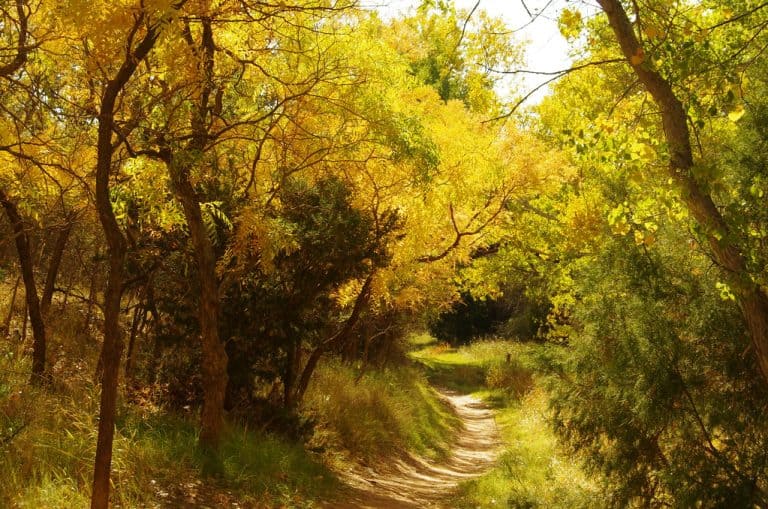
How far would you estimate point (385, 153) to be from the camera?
403 inches

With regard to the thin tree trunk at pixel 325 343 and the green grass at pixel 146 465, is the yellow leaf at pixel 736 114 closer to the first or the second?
the green grass at pixel 146 465

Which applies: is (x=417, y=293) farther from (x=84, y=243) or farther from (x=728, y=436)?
(x=728, y=436)

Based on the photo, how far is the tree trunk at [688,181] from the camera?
4.87 metres

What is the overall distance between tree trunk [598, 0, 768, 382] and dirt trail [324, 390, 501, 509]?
5.37 metres

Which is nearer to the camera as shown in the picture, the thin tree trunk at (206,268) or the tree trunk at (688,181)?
the tree trunk at (688,181)

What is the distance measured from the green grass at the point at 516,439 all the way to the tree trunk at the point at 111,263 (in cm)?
542

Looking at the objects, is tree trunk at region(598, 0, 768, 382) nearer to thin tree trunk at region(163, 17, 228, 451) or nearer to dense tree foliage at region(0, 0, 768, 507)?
dense tree foliage at region(0, 0, 768, 507)

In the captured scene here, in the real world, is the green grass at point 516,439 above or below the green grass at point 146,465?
below

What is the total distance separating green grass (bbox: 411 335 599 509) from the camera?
8891 mm

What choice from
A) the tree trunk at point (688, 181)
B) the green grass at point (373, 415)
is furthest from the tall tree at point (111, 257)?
the green grass at point (373, 415)

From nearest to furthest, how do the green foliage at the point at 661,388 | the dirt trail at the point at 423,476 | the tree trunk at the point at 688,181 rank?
the tree trunk at the point at 688,181 → the green foliage at the point at 661,388 → the dirt trail at the point at 423,476

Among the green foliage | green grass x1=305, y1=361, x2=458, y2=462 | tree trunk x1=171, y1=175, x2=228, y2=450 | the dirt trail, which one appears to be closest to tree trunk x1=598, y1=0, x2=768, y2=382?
the green foliage

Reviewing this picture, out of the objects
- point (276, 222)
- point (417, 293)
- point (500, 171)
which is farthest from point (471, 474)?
point (276, 222)

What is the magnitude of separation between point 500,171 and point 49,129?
7.52 m
